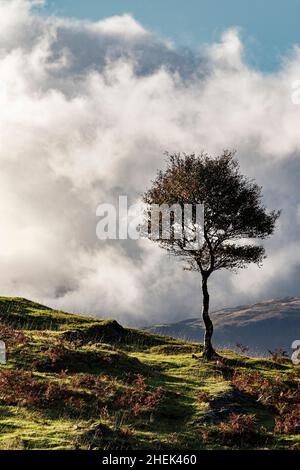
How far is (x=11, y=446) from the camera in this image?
Answer: 22000mm

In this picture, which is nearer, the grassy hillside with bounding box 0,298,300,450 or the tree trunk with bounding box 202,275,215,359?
the grassy hillside with bounding box 0,298,300,450

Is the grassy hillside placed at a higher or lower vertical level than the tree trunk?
lower

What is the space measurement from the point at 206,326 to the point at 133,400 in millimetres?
20694

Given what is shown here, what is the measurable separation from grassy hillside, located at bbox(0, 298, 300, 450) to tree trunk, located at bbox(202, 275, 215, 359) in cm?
186

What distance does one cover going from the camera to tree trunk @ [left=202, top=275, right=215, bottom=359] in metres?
47.4

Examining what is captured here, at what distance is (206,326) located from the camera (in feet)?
163

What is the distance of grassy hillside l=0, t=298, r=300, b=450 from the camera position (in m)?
24.7

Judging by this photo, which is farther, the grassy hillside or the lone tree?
the lone tree

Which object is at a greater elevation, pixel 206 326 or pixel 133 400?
pixel 206 326

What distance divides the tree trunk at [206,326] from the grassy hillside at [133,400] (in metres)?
1.86

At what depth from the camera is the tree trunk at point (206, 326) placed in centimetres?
4744
